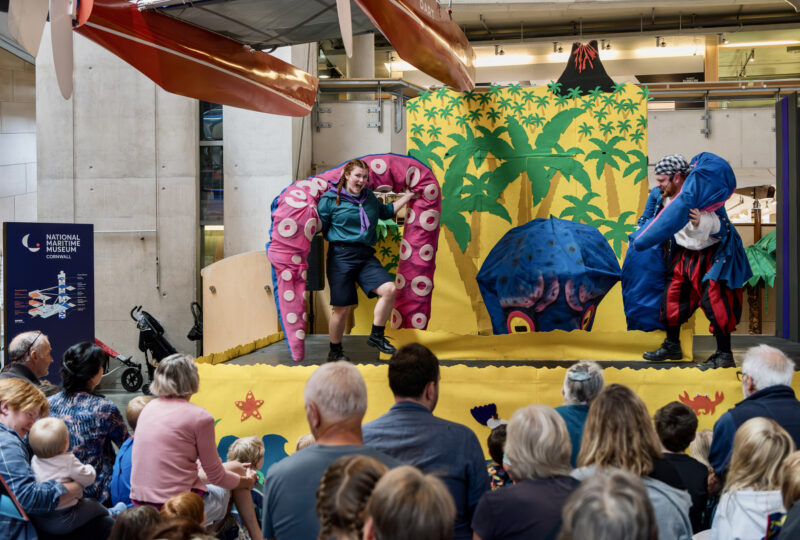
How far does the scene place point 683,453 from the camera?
2.61 metres

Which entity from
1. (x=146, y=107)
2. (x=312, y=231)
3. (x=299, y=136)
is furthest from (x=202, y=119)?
(x=312, y=231)

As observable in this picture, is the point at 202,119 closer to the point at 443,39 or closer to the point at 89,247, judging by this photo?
the point at 89,247

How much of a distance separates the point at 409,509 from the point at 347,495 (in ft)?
0.73

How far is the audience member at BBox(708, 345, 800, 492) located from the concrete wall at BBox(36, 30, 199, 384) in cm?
771

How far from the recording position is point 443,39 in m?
5.33

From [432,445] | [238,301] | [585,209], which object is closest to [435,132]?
[585,209]

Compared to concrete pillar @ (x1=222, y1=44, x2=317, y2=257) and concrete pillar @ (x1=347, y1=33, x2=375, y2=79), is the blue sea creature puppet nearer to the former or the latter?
concrete pillar @ (x1=222, y1=44, x2=317, y2=257)

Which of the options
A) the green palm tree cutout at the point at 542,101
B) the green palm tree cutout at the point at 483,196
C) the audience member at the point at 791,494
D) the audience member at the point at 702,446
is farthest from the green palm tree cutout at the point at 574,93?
the audience member at the point at 791,494

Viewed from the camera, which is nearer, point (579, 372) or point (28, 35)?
point (579, 372)

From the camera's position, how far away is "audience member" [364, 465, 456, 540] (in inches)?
53.2

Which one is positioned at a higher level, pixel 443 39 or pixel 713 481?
pixel 443 39

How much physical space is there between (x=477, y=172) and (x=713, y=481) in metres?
3.75

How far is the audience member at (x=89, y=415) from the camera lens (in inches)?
120

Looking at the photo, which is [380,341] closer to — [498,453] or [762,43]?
[498,453]
